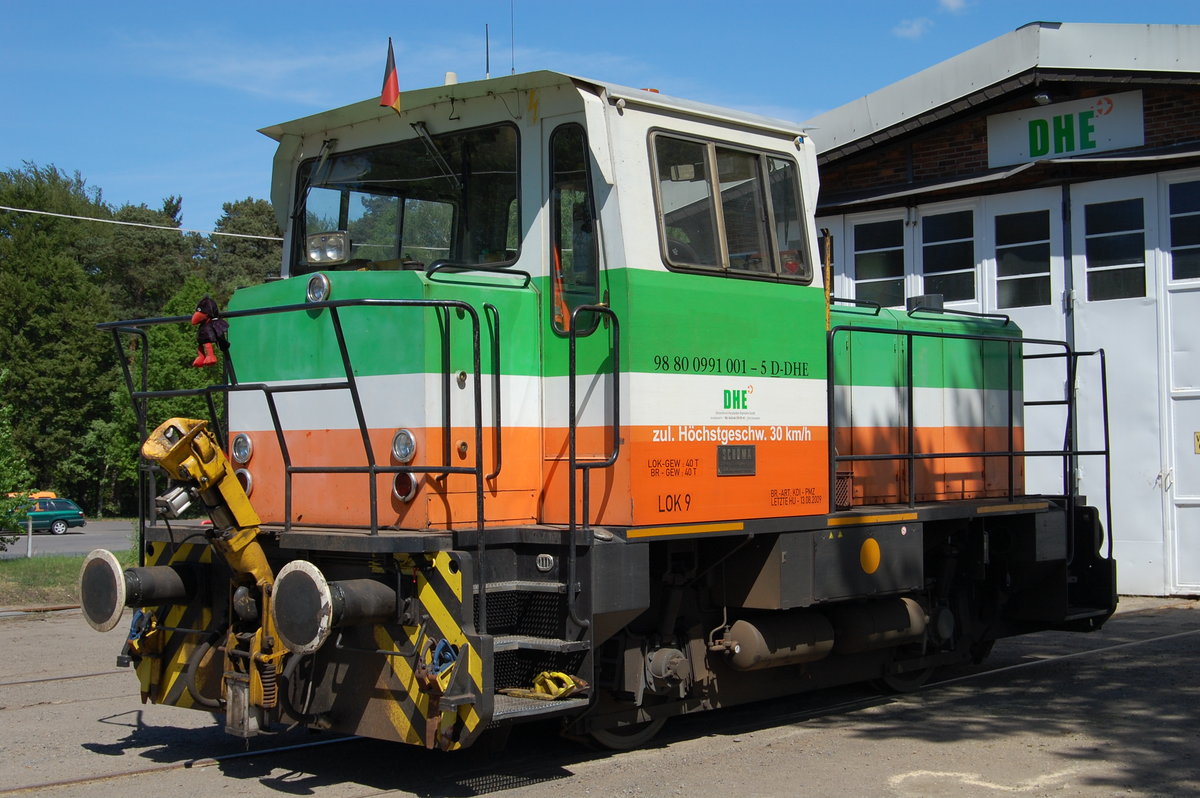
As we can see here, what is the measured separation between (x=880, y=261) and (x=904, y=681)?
8.63 m

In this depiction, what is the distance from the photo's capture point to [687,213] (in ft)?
22.4

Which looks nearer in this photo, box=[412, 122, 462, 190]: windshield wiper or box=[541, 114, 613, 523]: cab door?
box=[541, 114, 613, 523]: cab door

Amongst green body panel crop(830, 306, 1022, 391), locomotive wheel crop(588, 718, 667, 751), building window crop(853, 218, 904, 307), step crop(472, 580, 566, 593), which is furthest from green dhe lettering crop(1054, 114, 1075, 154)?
step crop(472, 580, 566, 593)

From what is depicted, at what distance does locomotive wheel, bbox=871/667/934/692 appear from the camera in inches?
353

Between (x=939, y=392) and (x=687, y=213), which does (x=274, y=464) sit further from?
(x=939, y=392)

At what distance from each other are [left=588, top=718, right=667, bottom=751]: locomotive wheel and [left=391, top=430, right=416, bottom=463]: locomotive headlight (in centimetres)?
201

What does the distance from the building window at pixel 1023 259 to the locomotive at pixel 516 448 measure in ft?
26.5

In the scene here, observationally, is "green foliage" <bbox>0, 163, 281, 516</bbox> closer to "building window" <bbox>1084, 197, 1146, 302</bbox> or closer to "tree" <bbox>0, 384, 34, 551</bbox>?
"tree" <bbox>0, 384, 34, 551</bbox>

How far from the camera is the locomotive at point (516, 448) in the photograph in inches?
237

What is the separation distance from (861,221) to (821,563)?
10.2m

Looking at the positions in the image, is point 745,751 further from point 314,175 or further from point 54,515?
point 54,515

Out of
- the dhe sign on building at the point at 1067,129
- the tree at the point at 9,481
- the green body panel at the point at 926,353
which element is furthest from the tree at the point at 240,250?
the green body panel at the point at 926,353

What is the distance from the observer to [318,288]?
6.41m

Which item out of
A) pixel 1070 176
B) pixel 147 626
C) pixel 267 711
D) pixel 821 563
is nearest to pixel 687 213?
pixel 821 563
